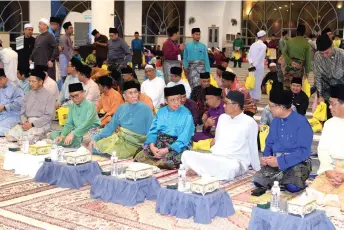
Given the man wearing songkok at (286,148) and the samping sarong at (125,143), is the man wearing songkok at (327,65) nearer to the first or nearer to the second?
the man wearing songkok at (286,148)

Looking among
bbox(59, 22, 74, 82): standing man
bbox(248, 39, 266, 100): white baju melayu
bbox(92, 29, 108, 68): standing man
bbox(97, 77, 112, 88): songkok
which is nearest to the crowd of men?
bbox(97, 77, 112, 88): songkok

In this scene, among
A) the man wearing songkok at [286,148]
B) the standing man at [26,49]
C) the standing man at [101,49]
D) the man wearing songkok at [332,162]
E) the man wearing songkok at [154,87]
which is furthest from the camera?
the standing man at [101,49]

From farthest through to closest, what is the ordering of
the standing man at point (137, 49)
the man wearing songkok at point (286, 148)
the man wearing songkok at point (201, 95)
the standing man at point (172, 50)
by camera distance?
the standing man at point (137, 49), the standing man at point (172, 50), the man wearing songkok at point (201, 95), the man wearing songkok at point (286, 148)

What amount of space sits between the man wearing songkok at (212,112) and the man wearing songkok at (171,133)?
29.8 inches

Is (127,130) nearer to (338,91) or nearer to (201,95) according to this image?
(201,95)

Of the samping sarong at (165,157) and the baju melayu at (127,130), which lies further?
the baju melayu at (127,130)

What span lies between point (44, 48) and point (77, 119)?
2861mm

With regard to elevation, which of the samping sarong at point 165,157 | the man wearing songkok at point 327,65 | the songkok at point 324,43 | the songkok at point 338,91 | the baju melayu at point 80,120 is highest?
the songkok at point 324,43

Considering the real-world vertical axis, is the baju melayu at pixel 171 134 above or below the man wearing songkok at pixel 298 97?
below

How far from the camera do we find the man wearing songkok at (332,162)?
442 cm

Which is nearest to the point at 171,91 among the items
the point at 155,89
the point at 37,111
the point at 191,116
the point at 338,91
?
the point at 191,116

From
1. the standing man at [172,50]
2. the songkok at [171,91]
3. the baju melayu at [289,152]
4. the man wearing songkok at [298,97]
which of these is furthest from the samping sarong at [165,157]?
the standing man at [172,50]

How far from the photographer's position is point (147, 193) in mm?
4535

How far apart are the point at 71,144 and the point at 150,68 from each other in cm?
257
